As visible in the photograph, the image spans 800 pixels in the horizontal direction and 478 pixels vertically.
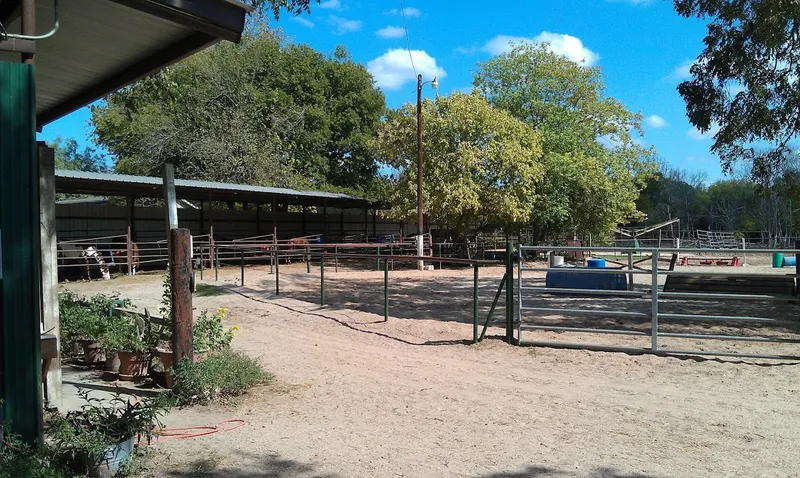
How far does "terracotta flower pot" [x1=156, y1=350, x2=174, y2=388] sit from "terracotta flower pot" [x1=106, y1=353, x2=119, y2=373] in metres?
0.65

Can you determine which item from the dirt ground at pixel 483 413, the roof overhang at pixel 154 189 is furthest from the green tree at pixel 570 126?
the dirt ground at pixel 483 413

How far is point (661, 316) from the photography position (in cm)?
830

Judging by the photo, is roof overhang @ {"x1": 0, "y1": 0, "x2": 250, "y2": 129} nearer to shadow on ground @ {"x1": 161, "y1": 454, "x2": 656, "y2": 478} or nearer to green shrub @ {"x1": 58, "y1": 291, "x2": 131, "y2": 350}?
green shrub @ {"x1": 58, "y1": 291, "x2": 131, "y2": 350}

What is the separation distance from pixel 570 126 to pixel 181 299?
26919 mm

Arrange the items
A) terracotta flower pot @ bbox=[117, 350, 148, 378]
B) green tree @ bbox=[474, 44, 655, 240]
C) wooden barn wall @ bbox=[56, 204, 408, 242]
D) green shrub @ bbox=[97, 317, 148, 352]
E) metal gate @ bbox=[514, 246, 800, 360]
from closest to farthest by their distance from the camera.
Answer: terracotta flower pot @ bbox=[117, 350, 148, 378], green shrub @ bbox=[97, 317, 148, 352], metal gate @ bbox=[514, 246, 800, 360], wooden barn wall @ bbox=[56, 204, 408, 242], green tree @ bbox=[474, 44, 655, 240]

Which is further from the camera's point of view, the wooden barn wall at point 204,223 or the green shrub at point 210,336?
the wooden barn wall at point 204,223

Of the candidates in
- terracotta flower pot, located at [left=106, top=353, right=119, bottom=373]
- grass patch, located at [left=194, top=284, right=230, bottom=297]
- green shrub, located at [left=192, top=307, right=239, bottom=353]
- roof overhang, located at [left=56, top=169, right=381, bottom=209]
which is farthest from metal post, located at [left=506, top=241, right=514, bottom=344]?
roof overhang, located at [left=56, top=169, right=381, bottom=209]

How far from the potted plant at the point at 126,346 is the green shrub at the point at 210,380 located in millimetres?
812

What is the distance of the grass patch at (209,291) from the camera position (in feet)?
42.2

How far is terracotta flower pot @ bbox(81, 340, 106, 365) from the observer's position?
6312mm

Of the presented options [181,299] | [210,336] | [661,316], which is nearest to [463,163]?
[661,316]

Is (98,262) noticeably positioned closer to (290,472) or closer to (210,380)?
(210,380)

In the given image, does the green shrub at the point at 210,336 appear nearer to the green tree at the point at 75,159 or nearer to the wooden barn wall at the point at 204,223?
the wooden barn wall at the point at 204,223

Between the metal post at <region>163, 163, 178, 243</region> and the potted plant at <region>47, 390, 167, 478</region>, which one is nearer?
the potted plant at <region>47, 390, 167, 478</region>
